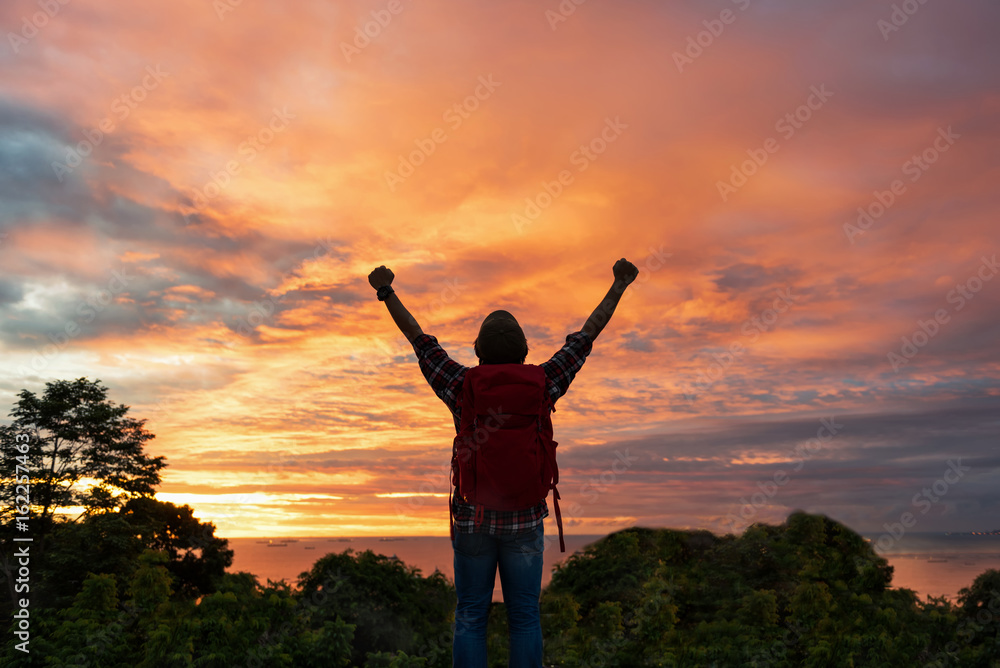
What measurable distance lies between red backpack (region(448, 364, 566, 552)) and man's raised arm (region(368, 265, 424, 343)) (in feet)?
2.50

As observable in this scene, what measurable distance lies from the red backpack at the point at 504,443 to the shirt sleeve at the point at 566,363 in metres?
0.30

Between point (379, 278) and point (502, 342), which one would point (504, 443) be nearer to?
point (502, 342)

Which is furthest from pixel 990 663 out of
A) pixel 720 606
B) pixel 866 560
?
pixel 720 606

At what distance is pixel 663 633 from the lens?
32.0ft

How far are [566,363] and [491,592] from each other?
1736 millimetres

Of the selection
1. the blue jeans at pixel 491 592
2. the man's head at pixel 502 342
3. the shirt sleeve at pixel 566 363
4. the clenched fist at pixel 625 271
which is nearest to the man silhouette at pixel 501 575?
the blue jeans at pixel 491 592

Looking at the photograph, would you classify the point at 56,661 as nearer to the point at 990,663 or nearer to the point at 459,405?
the point at 459,405

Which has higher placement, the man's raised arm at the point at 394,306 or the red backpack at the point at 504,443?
the man's raised arm at the point at 394,306

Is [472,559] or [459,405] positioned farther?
[459,405]

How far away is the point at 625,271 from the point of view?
5.56m

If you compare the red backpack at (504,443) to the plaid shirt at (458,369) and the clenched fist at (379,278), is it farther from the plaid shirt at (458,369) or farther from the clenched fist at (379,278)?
the clenched fist at (379,278)

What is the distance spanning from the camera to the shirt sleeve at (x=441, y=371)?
492cm

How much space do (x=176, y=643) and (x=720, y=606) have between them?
7898 millimetres

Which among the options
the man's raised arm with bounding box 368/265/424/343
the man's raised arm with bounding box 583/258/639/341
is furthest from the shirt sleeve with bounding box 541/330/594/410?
the man's raised arm with bounding box 368/265/424/343
